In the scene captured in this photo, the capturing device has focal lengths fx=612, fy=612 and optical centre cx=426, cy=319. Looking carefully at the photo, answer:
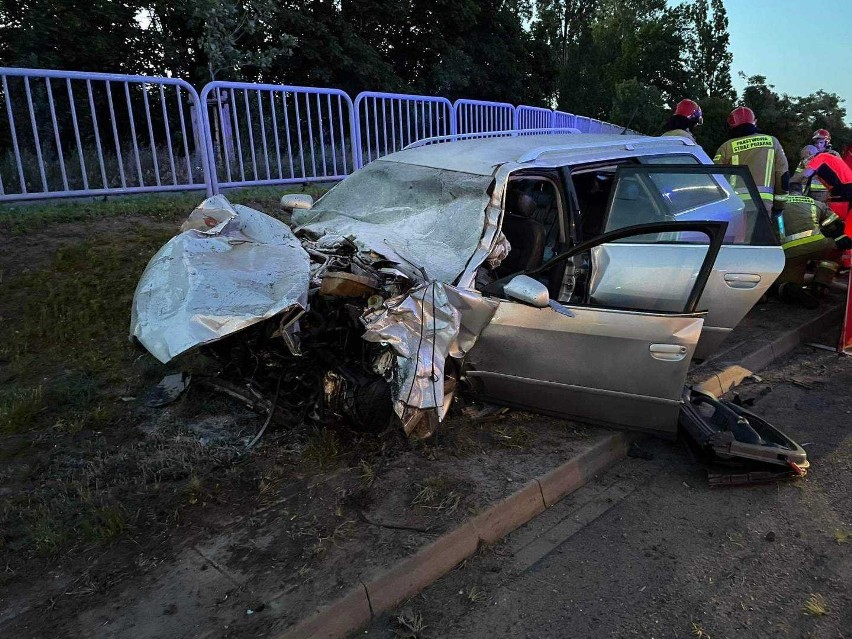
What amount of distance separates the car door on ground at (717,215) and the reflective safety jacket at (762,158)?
8.27 feet

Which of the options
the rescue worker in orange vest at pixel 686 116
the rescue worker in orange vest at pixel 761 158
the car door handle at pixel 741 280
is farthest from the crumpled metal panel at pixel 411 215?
the rescue worker in orange vest at pixel 686 116

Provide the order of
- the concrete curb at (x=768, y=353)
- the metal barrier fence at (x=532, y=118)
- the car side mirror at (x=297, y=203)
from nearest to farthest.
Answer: the concrete curb at (x=768, y=353), the car side mirror at (x=297, y=203), the metal barrier fence at (x=532, y=118)

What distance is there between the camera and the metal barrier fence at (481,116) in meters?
10.3

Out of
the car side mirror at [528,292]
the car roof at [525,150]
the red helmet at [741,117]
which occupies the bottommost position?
the car side mirror at [528,292]

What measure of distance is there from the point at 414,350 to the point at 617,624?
59.4 inches

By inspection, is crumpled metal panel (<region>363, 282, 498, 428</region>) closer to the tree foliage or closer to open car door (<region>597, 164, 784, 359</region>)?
open car door (<region>597, 164, 784, 359</region>)

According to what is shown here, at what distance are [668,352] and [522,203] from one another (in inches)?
56.8

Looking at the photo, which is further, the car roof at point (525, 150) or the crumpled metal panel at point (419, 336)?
the car roof at point (525, 150)

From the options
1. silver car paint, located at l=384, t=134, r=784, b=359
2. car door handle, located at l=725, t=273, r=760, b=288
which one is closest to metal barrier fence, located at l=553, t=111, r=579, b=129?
silver car paint, located at l=384, t=134, r=784, b=359

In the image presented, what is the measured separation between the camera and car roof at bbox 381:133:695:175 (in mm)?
4121

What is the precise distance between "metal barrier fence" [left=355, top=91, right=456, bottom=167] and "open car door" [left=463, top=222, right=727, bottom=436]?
18.1 ft

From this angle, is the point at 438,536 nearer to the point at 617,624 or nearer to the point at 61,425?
the point at 617,624

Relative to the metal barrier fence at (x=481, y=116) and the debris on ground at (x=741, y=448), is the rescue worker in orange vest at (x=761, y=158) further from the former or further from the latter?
the metal barrier fence at (x=481, y=116)

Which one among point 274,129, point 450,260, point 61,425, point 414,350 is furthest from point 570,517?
point 274,129
